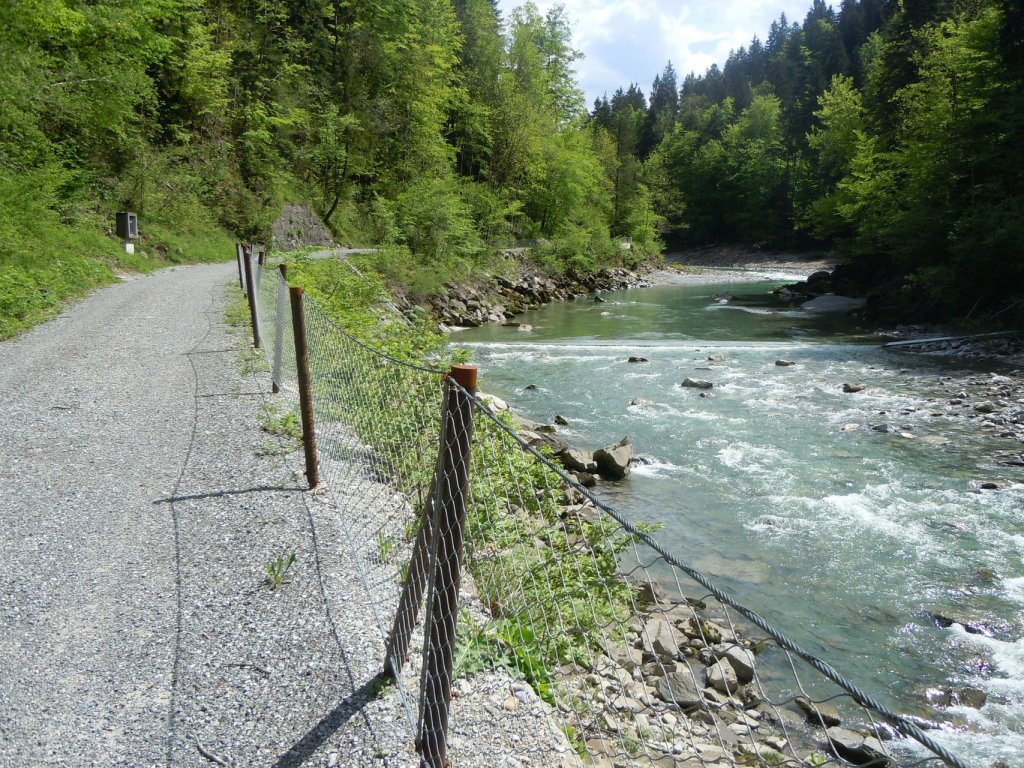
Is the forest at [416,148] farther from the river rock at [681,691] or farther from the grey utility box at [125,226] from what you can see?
the river rock at [681,691]

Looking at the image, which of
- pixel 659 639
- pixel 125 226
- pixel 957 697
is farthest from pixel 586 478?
pixel 125 226

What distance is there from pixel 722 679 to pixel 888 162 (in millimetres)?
33224

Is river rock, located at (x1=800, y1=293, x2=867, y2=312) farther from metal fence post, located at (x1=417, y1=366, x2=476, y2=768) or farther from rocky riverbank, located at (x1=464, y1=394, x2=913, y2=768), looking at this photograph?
metal fence post, located at (x1=417, y1=366, x2=476, y2=768)

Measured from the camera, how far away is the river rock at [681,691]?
14.9 feet

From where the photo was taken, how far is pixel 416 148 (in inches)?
1420

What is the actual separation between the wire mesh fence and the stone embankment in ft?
56.9

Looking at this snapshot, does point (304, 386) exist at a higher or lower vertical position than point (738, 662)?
higher

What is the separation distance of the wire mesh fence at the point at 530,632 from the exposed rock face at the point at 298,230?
77.0 ft

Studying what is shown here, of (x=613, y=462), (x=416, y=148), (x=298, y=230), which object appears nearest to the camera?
(x=613, y=462)

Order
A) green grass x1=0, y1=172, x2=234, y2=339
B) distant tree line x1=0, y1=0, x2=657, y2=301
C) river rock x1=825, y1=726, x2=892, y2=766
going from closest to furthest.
Answer: river rock x1=825, y1=726, x2=892, y2=766
green grass x1=0, y1=172, x2=234, y2=339
distant tree line x1=0, y1=0, x2=657, y2=301

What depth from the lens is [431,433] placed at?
6223 millimetres

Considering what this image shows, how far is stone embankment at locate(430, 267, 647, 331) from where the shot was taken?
24856 millimetres

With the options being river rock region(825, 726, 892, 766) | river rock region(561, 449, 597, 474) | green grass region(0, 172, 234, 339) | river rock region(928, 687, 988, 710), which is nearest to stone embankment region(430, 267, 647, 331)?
green grass region(0, 172, 234, 339)

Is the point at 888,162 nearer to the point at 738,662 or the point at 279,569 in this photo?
the point at 738,662
